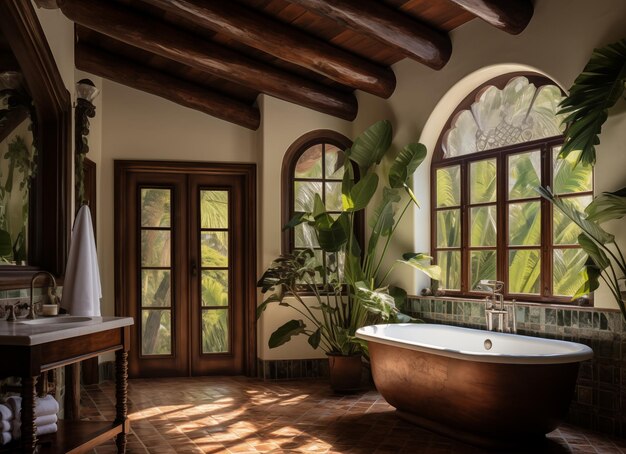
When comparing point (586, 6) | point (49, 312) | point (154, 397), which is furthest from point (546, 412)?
point (154, 397)

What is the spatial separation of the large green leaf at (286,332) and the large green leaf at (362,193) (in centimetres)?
117

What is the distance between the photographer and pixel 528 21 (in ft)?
16.3

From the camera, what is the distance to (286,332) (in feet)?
20.8

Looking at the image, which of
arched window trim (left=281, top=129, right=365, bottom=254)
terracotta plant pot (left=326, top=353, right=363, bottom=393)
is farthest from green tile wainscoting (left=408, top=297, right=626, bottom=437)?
arched window trim (left=281, top=129, right=365, bottom=254)

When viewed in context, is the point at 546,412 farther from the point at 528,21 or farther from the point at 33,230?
the point at 33,230

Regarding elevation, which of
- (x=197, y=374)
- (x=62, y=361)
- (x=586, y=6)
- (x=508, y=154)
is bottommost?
(x=197, y=374)

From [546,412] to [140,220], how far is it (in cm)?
451

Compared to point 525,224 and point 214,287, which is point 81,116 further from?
point 525,224

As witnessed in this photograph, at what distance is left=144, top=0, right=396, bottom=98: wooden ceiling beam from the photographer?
17.2 feet

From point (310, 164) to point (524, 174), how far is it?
2442 mm

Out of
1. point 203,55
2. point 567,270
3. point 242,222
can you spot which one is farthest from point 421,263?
point 203,55

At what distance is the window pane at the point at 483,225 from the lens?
5602 mm

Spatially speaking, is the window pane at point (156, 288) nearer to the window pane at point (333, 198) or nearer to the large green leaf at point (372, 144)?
the window pane at point (333, 198)

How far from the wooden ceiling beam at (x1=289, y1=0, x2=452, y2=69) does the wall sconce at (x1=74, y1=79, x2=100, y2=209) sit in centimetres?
167
